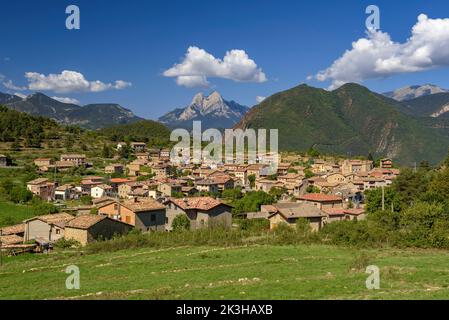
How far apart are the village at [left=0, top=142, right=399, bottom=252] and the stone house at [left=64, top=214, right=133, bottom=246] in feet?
0.22

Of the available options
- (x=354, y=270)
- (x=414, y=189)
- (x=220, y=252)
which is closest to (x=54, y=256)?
(x=220, y=252)

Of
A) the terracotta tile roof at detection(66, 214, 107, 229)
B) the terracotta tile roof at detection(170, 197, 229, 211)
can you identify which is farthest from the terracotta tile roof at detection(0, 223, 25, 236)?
the terracotta tile roof at detection(170, 197, 229, 211)

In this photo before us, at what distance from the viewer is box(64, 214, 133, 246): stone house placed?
3152cm

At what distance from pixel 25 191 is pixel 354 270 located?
43.0 m

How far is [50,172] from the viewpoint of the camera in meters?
76.1

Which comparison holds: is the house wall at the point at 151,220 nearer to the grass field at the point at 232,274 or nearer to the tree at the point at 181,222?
the tree at the point at 181,222

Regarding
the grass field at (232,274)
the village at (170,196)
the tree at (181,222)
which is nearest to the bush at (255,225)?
the village at (170,196)

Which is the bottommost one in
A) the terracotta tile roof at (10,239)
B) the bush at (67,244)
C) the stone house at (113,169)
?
the bush at (67,244)

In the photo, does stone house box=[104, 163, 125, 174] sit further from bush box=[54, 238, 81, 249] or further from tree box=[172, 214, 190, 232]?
bush box=[54, 238, 81, 249]

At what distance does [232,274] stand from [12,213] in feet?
107

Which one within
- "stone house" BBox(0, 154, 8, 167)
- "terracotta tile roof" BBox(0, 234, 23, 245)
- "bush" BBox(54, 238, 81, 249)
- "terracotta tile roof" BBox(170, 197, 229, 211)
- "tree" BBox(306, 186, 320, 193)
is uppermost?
"stone house" BBox(0, 154, 8, 167)

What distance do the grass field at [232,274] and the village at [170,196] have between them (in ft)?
19.9

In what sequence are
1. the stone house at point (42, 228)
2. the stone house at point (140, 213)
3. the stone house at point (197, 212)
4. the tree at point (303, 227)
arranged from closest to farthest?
the tree at point (303, 227) < the stone house at point (42, 228) < the stone house at point (140, 213) < the stone house at point (197, 212)

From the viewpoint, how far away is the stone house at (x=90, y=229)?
3152 centimetres
